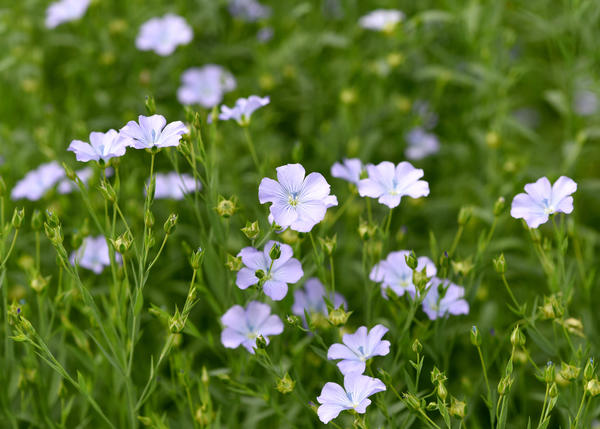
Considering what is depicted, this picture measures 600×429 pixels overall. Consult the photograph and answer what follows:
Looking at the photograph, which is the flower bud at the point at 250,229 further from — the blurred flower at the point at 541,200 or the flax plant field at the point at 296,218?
the blurred flower at the point at 541,200

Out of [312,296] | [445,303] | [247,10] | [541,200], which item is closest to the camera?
[541,200]

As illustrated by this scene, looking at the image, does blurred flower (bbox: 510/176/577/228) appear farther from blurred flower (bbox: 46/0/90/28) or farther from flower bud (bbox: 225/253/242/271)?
blurred flower (bbox: 46/0/90/28)

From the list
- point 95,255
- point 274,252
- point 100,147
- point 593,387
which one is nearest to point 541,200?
point 593,387

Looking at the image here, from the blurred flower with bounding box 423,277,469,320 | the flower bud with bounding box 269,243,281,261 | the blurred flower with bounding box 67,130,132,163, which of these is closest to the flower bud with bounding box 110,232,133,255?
the blurred flower with bounding box 67,130,132,163

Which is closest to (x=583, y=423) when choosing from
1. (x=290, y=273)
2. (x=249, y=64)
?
(x=290, y=273)

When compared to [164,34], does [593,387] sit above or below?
below

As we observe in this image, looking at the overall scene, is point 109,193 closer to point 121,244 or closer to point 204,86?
point 121,244

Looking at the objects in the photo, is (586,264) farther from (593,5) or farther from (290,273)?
(290,273)
